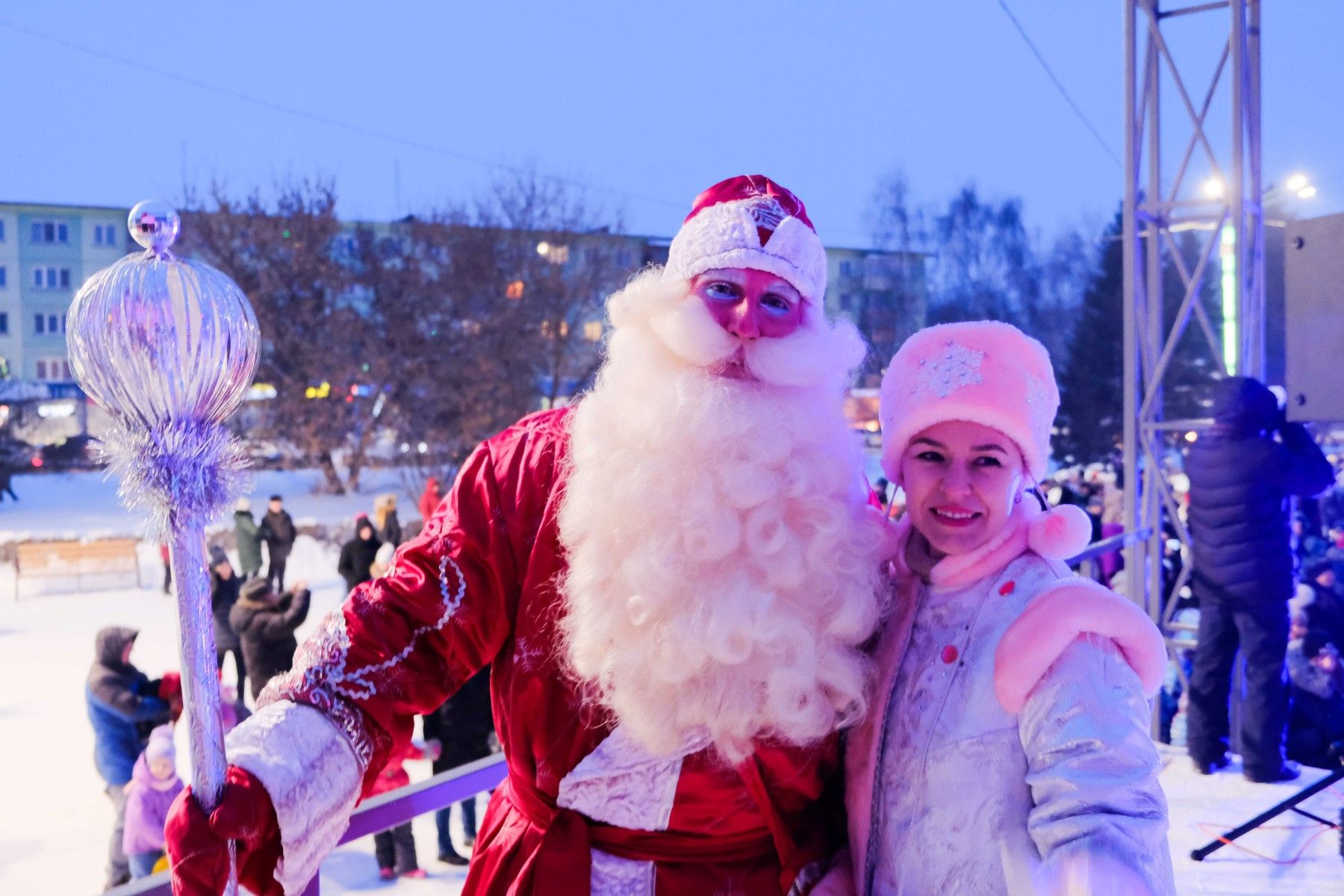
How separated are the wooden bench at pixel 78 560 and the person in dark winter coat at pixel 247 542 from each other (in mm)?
2459

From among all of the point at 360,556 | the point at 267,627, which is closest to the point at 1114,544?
the point at 267,627

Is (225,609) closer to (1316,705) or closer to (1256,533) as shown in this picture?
(1256,533)

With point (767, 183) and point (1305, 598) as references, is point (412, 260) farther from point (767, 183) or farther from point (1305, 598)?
point (767, 183)

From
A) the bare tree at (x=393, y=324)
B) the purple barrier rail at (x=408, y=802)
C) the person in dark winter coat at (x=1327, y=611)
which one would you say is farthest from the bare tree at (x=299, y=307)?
the purple barrier rail at (x=408, y=802)

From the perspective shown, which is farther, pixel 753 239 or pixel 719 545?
pixel 753 239

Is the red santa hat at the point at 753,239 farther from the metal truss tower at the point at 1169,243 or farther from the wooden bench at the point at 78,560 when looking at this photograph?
the wooden bench at the point at 78,560

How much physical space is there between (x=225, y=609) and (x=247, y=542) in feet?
11.0

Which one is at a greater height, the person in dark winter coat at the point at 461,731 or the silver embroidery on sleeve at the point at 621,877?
the silver embroidery on sleeve at the point at 621,877

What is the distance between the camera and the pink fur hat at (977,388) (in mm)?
1403

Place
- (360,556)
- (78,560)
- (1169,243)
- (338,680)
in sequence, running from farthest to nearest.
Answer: (78,560) → (360,556) → (1169,243) → (338,680)

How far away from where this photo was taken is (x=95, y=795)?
5.80 meters

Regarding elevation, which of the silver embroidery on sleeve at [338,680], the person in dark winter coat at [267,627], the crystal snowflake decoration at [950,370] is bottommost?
the person in dark winter coat at [267,627]

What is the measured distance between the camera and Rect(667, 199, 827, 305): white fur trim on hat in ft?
5.18

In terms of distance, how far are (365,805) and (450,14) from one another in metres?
76.3
